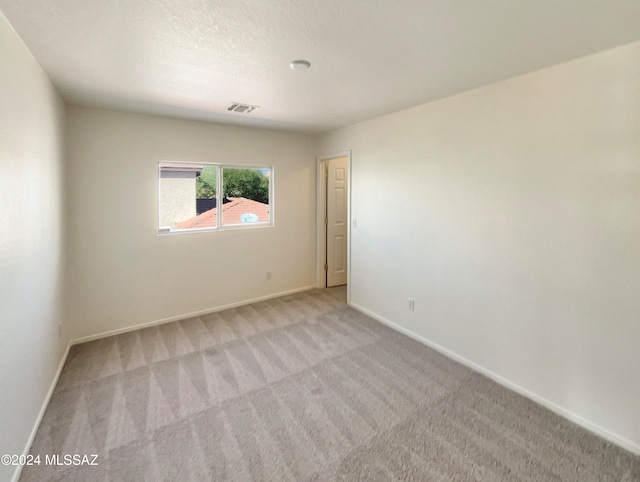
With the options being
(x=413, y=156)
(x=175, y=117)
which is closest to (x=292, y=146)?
(x=175, y=117)

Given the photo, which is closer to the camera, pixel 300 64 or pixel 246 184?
pixel 300 64

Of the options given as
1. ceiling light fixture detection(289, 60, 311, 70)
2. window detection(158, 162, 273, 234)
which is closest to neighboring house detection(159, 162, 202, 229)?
window detection(158, 162, 273, 234)

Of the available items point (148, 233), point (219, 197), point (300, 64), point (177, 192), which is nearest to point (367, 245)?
point (219, 197)

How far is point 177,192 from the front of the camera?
12.0 feet

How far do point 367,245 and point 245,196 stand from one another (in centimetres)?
184

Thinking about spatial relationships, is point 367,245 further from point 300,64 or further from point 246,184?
point 300,64

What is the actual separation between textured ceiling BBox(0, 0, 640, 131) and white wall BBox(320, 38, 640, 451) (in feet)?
0.91

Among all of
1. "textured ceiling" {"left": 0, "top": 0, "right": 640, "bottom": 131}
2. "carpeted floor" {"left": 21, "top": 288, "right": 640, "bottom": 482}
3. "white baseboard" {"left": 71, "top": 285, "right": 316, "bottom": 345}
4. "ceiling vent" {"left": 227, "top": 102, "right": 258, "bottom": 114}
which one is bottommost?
"carpeted floor" {"left": 21, "top": 288, "right": 640, "bottom": 482}

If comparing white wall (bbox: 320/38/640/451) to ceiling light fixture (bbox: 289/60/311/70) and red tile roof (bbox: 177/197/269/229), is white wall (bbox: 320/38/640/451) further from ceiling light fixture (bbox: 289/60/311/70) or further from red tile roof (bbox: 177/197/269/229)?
red tile roof (bbox: 177/197/269/229)

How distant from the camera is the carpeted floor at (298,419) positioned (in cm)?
169

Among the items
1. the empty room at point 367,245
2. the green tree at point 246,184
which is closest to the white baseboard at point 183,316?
the empty room at point 367,245

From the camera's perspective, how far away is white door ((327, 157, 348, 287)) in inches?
191

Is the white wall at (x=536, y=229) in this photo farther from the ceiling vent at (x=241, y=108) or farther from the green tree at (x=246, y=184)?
the green tree at (x=246, y=184)

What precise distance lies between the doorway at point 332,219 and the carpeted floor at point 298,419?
1906 mm
